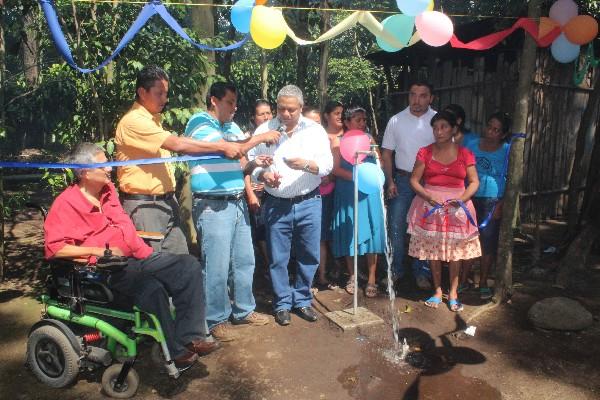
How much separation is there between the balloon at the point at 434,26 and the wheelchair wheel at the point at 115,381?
374cm

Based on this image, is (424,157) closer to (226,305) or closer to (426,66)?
(226,305)

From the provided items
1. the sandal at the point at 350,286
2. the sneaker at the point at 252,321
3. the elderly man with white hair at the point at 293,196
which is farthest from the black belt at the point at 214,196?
the sandal at the point at 350,286

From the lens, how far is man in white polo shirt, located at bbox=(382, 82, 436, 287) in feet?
15.2

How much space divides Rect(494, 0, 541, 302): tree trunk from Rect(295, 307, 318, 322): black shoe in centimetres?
171

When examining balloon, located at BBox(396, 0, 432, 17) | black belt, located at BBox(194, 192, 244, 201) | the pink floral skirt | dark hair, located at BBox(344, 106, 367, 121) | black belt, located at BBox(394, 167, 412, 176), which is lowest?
the pink floral skirt

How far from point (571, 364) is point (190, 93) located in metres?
4.10

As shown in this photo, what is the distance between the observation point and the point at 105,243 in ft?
10.4

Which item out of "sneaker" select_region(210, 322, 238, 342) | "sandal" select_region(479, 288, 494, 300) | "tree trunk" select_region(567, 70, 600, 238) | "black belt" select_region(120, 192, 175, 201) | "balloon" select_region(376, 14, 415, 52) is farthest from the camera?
"tree trunk" select_region(567, 70, 600, 238)

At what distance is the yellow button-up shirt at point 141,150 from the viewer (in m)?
3.31

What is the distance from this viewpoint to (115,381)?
2996 millimetres

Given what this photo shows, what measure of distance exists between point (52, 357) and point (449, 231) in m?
3.30

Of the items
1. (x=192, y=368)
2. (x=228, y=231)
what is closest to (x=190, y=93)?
(x=228, y=231)

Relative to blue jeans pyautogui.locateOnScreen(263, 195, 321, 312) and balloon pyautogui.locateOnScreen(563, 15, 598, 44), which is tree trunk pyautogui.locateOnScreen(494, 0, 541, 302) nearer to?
balloon pyautogui.locateOnScreen(563, 15, 598, 44)

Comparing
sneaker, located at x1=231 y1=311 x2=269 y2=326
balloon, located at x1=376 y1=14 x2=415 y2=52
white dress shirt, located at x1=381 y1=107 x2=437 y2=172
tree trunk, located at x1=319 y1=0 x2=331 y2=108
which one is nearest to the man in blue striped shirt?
sneaker, located at x1=231 y1=311 x2=269 y2=326
